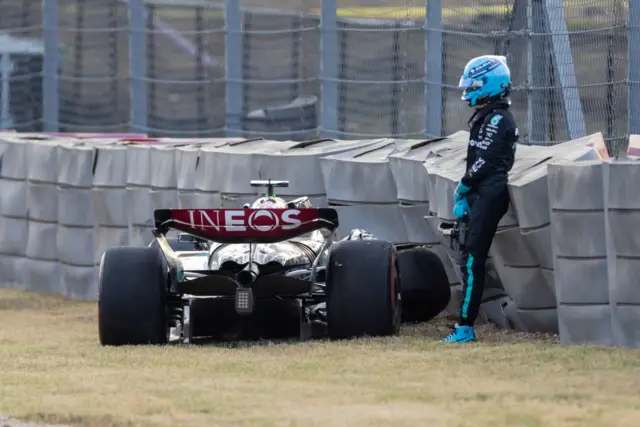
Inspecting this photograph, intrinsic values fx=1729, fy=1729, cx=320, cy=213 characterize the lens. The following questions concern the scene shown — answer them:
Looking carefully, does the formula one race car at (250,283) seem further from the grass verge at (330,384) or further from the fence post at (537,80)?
the fence post at (537,80)

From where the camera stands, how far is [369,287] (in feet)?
36.7

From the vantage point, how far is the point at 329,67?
715 inches

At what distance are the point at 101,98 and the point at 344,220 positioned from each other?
27.3 ft

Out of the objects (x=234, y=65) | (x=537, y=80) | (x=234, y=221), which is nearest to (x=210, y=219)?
(x=234, y=221)

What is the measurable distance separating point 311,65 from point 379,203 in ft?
17.7

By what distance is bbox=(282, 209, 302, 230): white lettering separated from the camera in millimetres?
11219

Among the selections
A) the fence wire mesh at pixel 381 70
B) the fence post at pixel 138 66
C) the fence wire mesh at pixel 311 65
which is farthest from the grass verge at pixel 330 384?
the fence post at pixel 138 66

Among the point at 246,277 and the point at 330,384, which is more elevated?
the point at 246,277

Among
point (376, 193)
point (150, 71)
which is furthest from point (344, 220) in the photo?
point (150, 71)

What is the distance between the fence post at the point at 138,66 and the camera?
20.7 metres

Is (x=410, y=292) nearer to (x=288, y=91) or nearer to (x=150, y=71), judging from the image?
(x=288, y=91)

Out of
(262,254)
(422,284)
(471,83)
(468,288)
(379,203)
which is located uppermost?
(471,83)

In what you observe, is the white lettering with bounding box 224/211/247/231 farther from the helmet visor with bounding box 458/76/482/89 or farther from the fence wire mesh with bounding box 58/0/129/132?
the fence wire mesh with bounding box 58/0/129/132

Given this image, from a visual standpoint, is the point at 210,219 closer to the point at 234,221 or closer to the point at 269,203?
the point at 234,221
